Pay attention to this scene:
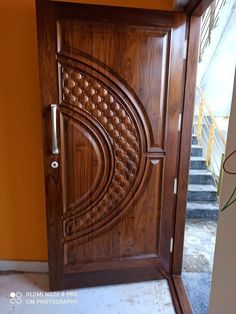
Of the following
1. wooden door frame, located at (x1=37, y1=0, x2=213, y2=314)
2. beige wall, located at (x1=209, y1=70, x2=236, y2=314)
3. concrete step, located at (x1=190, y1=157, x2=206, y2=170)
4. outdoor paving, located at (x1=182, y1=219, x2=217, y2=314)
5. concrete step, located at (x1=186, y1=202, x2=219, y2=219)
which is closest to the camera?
beige wall, located at (x1=209, y1=70, x2=236, y2=314)

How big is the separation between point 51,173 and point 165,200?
0.86 metres

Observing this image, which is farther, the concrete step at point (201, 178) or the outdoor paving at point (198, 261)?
the concrete step at point (201, 178)

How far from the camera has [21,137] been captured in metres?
1.81

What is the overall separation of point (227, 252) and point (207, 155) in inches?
135

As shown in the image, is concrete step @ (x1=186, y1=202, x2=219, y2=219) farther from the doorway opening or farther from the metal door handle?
the metal door handle

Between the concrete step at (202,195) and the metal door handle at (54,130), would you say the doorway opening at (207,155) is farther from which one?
the metal door handle at (54,130)

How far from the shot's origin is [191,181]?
12.8 feet

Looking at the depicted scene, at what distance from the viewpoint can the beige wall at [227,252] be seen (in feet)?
3.06

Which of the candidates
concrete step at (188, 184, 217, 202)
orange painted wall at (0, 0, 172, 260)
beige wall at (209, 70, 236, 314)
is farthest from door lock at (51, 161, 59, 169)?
concrete step at (188, 184, 217, 202)

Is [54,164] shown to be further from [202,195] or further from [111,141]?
[202,195]

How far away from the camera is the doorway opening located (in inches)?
85.8

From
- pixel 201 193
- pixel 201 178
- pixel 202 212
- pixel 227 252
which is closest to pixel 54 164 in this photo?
pixel 227 252

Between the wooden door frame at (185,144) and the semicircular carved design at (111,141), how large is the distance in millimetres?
304

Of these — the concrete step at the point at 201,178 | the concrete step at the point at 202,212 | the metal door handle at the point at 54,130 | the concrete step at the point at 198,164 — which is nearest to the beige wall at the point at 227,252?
the metal door handle at the point at 54,130
